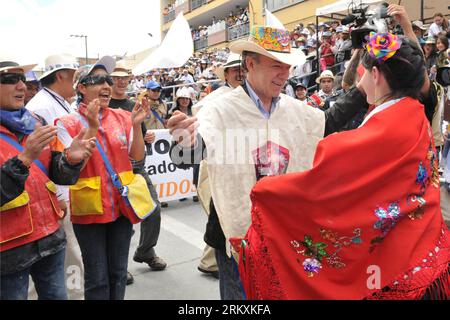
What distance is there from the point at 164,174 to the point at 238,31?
2404 centimetres

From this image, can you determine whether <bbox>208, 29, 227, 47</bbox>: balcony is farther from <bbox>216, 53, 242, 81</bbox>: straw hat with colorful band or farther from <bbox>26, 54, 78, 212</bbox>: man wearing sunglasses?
<bbox>26, 54, 78, 212</bbox>: man wearing sunglasses

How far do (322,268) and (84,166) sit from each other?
5.18 feet

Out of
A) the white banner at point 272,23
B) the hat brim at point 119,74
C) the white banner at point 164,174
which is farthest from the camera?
the white banner at point 164,174

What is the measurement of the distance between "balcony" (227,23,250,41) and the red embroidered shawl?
88.2ft

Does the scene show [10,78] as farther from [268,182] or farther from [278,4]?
[278,4]

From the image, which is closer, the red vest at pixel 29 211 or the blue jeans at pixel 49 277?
the red vest at pixel 29 211

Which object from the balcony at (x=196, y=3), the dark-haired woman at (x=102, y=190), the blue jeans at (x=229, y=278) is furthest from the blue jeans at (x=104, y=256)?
the balcony at (x=196, y=3)

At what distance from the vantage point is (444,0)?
13.3m

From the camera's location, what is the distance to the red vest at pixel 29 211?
2170 millimetres

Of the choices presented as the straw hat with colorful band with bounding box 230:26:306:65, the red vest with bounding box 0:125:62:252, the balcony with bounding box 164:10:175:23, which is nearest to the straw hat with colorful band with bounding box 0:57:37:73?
the red vest with bounding box 0:125:62:252

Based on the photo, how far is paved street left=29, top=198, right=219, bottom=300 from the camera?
11.7 ft

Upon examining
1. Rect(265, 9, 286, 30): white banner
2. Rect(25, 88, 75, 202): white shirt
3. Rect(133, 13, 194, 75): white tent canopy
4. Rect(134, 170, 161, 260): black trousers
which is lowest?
Rect(134, 170, 161, 260): black trousers

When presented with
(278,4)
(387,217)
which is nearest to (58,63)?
(387,217)

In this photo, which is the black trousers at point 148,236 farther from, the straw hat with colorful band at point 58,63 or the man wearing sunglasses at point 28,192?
the man wearing sunglasses at point 28,192
